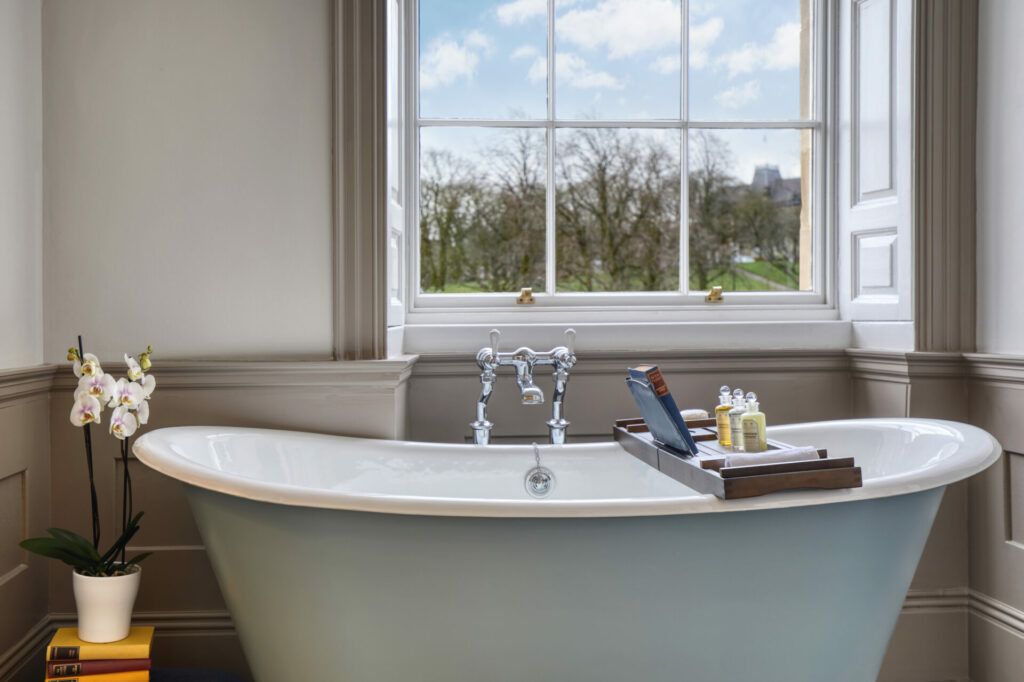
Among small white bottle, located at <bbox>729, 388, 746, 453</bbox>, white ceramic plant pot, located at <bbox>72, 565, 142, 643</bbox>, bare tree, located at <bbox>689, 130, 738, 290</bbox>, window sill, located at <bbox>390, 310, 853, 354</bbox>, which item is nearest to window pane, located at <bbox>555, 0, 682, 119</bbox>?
bare tree, located at <bbox>689, 130, 738, 290</bbox>

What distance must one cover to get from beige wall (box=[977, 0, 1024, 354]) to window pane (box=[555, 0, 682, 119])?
81 centimetres

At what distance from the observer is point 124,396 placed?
151 centimetres

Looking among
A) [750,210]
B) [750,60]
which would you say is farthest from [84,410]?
[750,60]

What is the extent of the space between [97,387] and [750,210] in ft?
5.98

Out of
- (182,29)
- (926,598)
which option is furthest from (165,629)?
(926,598)

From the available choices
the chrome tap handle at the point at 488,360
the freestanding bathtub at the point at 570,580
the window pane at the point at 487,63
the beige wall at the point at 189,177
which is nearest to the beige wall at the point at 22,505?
the beige wall at the point at 189,177

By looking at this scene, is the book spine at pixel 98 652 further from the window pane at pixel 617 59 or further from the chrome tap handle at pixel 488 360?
the window pane at pixel 617 59

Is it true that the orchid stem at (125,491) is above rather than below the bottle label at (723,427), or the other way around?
below

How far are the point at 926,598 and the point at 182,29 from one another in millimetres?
2321

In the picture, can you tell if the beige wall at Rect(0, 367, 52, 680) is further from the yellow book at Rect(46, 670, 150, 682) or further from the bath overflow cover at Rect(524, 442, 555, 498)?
the bath overflow cover at Rect(524, 442, 555, 498)

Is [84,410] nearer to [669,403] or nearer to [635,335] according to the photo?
[669,403]

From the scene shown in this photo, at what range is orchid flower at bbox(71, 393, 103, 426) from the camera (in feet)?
4.81

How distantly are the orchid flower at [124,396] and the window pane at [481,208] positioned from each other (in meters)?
0.93

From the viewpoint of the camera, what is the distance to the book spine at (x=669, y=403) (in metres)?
1.46
